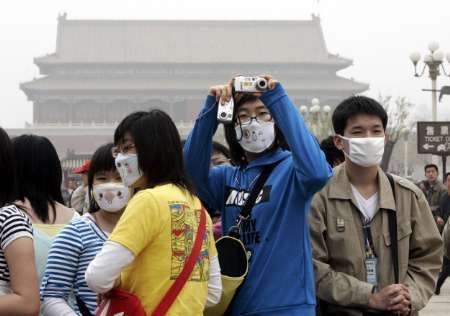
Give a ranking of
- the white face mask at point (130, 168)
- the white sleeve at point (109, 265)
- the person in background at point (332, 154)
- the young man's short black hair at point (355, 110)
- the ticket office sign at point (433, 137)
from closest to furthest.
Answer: the white sleeve at point (109, 265) < the white face mask at point (130, 168) < the young man's short black hair at point (355, 110) < the person in background at point (332, 154) < the ticket office sign at point (433, 137)

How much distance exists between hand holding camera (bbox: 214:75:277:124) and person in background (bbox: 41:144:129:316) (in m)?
0.50

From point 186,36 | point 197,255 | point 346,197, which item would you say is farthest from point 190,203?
point 186,36

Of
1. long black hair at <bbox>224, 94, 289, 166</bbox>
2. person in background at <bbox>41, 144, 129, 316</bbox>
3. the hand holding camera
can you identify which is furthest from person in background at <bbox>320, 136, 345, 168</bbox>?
the hand holding camera

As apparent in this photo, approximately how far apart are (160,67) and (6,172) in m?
57.1

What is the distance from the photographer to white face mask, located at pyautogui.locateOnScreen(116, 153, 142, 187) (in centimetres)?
303

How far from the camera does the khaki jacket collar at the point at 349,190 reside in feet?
11.6

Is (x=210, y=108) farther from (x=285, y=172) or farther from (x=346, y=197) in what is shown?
(x=346, y=197)

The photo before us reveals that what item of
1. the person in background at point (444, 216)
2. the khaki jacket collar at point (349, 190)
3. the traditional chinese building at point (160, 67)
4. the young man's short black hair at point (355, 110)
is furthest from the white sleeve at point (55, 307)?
the traditional chinese building at point (160, 67)

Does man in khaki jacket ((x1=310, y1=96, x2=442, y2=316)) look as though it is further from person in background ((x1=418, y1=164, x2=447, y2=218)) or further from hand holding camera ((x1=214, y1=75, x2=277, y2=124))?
person in background ((x1=418, y1=164, x2=447, y2=218))

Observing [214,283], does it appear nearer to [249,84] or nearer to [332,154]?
[249,84]

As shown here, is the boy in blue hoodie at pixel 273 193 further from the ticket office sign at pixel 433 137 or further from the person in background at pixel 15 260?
the ticket office sign at pixel 433 137

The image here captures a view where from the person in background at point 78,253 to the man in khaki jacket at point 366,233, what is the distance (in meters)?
0.63

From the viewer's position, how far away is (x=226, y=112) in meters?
3.15

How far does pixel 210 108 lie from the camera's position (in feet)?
10.8
